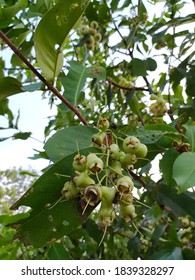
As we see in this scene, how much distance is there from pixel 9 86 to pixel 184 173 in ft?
1.88

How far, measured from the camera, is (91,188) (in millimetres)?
753

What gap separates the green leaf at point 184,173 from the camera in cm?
81

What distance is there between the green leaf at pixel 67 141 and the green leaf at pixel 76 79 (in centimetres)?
25

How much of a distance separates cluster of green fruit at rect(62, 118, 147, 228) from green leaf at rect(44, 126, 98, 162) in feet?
0.18

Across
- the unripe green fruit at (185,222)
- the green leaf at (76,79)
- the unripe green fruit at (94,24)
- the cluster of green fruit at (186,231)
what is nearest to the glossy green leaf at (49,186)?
the green leaf at (76,79)

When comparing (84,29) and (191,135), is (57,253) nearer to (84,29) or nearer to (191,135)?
(191,135)

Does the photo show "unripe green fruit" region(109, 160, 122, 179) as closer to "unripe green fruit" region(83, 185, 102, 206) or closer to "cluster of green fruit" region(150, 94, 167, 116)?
"unripe green fruit" region(83, 185, 102, 206)

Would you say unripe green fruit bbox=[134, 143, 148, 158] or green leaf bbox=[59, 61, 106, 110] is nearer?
unripe green fruit bbox=[134, 143, 148, 158]

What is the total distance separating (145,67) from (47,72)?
0.84 meters

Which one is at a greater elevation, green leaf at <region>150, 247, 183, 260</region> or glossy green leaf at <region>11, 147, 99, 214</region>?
glossy green leaf at <region>11, 147, 99, 214</region>

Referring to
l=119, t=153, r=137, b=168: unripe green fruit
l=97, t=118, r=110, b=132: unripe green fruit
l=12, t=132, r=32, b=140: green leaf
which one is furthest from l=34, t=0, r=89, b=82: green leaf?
l=12, t=132, r=32, b=140: green leaf

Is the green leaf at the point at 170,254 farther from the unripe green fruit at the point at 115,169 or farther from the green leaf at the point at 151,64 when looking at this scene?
the green leaf at the point at 151,64

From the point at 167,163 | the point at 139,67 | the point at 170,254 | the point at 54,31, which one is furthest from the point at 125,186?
the point at 139,67

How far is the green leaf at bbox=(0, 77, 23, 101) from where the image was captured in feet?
3.74
